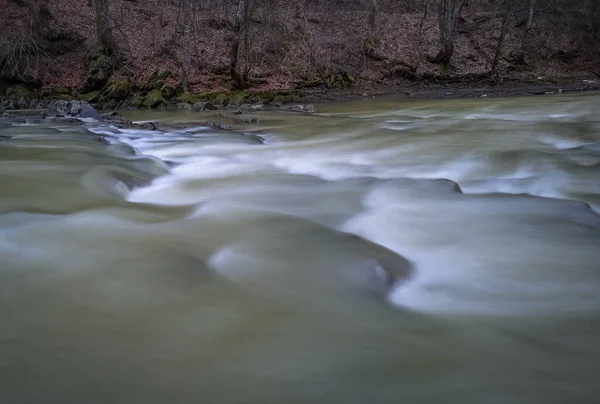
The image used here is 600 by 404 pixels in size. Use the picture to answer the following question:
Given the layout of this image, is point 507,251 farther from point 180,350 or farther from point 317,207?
point 180,350

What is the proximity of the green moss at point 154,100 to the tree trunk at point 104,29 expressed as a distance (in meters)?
5.05

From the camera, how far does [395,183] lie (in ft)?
19.3

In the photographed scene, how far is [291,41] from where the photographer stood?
25.1 metres

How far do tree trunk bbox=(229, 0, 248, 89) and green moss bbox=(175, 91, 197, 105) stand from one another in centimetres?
314

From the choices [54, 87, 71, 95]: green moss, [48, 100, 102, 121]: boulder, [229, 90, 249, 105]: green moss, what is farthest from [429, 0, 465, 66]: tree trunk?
[48, 100, 102, 121]: boulder

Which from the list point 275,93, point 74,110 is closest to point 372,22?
point 275,93

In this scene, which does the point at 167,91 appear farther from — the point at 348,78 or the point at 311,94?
the point at 348,78

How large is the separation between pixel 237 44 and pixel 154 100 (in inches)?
200

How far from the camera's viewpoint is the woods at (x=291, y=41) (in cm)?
2069

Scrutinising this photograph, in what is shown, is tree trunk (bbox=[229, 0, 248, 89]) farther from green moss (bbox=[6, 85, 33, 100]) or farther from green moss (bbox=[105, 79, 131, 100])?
green moss (bbox=[6, 85, 33, 100])

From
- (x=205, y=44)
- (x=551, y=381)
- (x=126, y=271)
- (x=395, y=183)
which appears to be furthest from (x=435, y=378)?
(x=205, y=44)

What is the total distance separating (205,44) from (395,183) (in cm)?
2014

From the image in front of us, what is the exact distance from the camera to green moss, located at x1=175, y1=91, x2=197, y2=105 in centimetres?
1720

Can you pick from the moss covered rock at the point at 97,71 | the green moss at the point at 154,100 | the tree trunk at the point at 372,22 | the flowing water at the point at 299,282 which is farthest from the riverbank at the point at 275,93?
the flowing water at the point at 299,282
